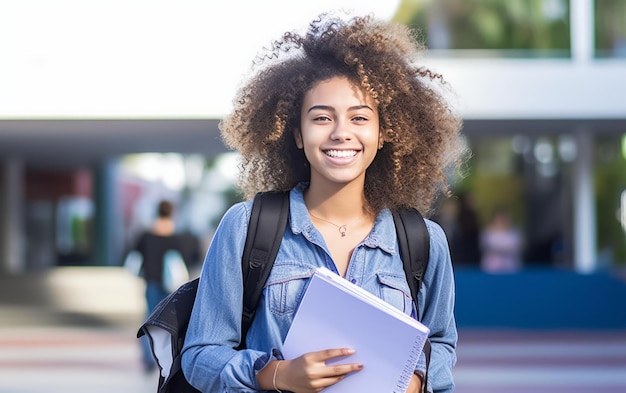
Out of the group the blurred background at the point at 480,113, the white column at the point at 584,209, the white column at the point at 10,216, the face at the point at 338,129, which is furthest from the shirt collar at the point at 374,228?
the white column at the point at 10,216

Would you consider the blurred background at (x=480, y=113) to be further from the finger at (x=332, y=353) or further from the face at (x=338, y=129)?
the finger at (x=332, y=353)

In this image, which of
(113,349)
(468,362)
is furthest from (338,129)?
(113,349)

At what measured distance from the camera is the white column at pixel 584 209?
1539cm

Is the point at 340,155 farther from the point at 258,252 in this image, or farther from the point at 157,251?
the point at 157,251

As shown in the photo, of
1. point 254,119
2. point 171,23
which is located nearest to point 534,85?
point 171,23

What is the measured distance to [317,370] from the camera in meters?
2.34

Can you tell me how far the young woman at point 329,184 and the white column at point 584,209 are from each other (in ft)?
42.6

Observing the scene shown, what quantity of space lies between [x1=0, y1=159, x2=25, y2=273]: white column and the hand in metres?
21.1

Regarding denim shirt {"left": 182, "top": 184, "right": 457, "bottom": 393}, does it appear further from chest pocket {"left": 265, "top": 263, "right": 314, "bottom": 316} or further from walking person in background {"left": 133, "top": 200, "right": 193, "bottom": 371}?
walking person in background {"left": 133, "top": 200, "right": 193, "bottom": 371}

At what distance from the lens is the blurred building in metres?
14.0

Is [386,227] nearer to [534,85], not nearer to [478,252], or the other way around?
[534,85]

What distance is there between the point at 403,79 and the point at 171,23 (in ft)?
38.1

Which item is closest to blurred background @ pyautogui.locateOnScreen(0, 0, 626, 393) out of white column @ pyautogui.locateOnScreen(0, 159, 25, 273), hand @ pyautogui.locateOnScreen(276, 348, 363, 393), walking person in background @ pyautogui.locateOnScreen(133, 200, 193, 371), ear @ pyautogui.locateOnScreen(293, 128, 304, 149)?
walking person in background @ pyautogui.locateOnScreen(133, 200, 193, 371)

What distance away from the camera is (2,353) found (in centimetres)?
1226
